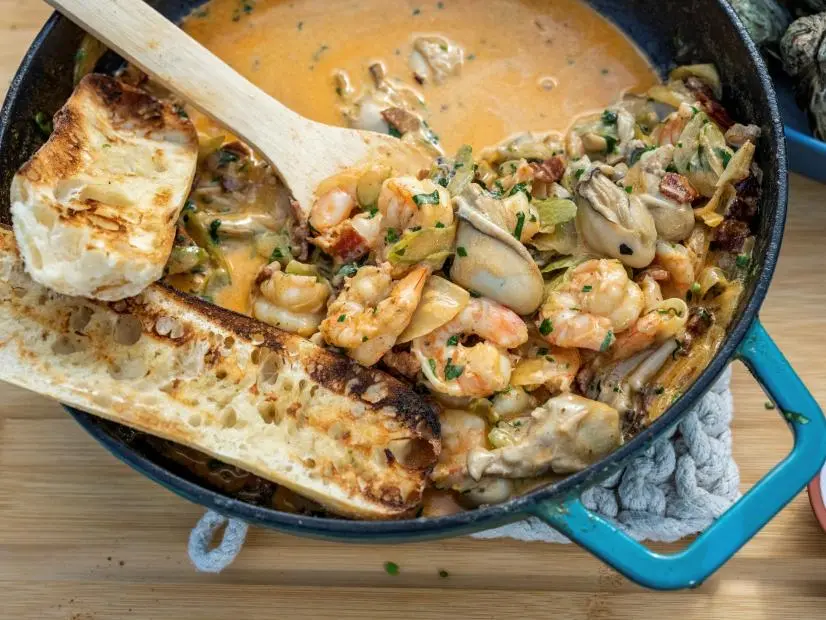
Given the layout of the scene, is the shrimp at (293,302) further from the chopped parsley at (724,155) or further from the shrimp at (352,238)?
the chopped parsley at (724,155)

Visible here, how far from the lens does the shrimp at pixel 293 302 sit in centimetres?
237

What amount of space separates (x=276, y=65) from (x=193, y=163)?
1.95 ft

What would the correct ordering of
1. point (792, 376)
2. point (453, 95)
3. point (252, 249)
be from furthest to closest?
point (453, 95) → point (252, 249) → point (792, 376)

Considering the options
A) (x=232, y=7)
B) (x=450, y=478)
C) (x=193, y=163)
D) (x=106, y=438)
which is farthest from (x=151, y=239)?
(x=232, y=7)

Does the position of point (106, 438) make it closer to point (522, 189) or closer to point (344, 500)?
point (344, 500)

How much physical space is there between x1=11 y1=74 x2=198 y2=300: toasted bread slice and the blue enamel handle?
1.19 m

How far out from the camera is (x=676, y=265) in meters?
2.34

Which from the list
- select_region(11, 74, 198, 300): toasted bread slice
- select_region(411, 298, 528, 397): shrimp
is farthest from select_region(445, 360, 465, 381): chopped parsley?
select_region(11, 74, 198, 300): toasted bread slice

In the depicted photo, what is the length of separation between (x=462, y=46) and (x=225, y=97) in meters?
0.85

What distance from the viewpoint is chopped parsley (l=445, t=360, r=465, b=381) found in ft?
7.09

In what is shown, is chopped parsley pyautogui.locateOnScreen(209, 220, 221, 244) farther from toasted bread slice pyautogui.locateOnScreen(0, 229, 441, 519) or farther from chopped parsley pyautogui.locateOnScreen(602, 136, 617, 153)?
chopped parsley pyautogui.locateOnScreen(602, 136, 617, 153)

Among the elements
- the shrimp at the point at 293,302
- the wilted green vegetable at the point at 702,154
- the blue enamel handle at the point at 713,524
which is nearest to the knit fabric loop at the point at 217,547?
the shrimp at the point at 293,302

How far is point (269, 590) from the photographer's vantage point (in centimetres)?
245

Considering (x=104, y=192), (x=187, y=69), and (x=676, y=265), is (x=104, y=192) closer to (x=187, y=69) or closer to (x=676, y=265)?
(x=187, y=69)
